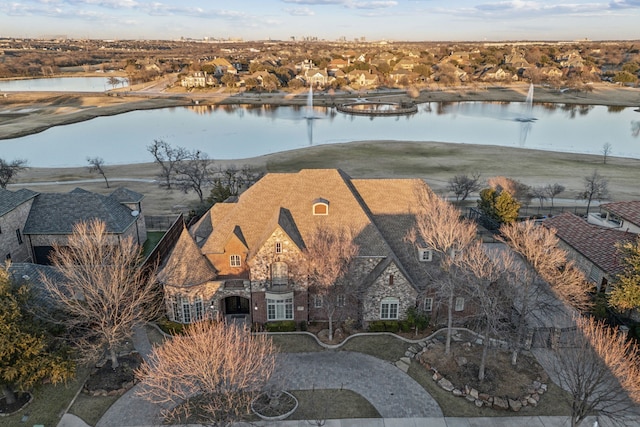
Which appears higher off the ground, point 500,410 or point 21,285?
point 21,285

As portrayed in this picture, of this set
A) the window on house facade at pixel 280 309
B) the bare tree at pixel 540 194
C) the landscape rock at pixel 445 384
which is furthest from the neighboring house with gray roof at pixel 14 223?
the bare tree at pixel 540 194

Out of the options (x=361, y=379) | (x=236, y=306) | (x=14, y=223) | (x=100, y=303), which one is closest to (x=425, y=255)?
(x=361, y=379)

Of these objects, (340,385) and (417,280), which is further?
(417,280)

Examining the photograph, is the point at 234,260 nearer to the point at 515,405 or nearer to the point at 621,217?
the point at 515,405

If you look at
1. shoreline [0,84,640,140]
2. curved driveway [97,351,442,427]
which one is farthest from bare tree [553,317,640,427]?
shoreline [0,84,640,140]

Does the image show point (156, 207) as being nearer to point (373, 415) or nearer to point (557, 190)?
point (373, 415)

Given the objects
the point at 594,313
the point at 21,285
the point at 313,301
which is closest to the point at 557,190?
the point at 594,313
